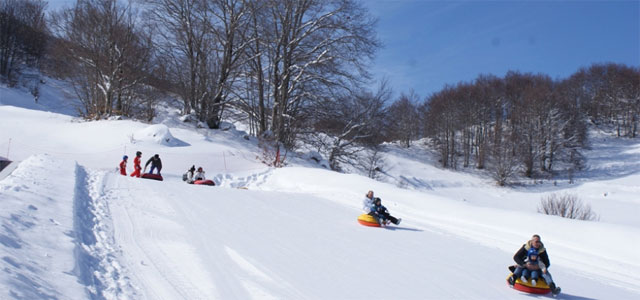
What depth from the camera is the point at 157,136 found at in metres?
26.0

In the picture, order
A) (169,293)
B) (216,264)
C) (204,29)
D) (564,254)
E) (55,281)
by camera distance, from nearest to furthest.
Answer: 1. (55,281)
2. (169,293)
3. (216,264)
4. (564,254)
5. (204,29)

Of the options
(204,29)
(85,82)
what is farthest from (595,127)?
(85,82)

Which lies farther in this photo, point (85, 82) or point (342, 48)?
point (85, 82)

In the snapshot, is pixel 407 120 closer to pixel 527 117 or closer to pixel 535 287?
pixel 527 117

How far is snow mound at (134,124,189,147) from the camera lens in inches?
1017

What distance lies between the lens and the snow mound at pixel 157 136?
25.8 m

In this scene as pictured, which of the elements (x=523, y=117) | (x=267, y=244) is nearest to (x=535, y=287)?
(x=267, y=244)

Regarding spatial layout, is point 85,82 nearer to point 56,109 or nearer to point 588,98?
point 56,109

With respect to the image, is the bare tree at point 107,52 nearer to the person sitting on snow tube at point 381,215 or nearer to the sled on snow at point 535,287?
the person sitting on snow tube at point 381,215

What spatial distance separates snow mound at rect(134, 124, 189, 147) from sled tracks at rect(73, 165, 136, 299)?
15146mm

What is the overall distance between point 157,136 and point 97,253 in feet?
67.4

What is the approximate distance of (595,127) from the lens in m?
65.8

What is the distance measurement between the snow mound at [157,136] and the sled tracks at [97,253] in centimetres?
1515

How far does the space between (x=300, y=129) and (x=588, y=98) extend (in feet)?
201
